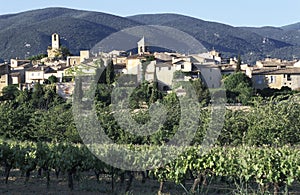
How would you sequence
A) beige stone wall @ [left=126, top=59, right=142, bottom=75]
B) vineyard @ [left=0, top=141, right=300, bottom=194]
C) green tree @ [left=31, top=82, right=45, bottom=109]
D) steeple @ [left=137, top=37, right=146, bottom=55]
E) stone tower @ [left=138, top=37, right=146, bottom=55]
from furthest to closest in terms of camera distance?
steeple @ [left=137, top=37, right=146, bottom=55] < stone tower @ [left=138, top=37, right=146, bottom=55] < beige stone wall @ [left=126, top=59, right=142, bottom=75] < green tree @ [left=31, top=82, right=45, bottom=109] < vineyard @ [left=0, top=141, right=300, bottom=194]

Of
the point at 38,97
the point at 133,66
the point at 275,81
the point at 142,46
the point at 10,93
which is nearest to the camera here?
the point at 38,97

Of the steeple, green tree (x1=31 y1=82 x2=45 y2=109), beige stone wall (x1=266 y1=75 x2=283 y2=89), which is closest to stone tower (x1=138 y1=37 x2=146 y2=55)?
the steeple

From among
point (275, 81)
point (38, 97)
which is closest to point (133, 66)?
point (38, 97)

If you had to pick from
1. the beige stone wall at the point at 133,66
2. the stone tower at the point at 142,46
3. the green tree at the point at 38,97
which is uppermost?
the stone tower at the point at 142,46

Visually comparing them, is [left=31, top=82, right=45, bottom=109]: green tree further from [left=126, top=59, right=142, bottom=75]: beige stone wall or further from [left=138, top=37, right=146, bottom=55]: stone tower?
[left=138, top=37, right=146, bottom=55]: stone tower

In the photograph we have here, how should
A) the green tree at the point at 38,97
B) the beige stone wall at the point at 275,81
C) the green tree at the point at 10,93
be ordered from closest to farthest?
the green tree at the point at 38,97
the green tree at the point at 10,93
the beige stone wall at the point at 275,81

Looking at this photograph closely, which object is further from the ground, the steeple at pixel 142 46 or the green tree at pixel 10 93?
the steeple at pixel 142 46

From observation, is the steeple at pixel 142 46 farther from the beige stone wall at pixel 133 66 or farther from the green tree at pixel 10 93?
the green tree at pixel 10 93

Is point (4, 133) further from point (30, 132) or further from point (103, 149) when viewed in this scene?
point (103, 149)

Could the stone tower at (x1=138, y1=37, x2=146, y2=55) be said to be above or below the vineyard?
above

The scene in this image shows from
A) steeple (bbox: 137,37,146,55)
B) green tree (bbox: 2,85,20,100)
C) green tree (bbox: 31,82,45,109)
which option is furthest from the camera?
steeple (bbox: 137,37,146,55)

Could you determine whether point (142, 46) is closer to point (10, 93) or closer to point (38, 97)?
point (10, 93)

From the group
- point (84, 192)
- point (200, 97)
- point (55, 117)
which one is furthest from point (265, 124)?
point (200, 97)

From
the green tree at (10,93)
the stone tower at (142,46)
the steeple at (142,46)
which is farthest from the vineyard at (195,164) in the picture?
the steeple at (142,46)
